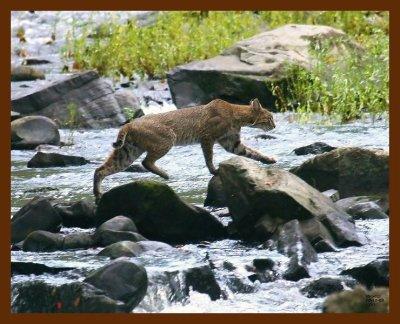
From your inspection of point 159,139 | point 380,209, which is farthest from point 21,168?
point 380,209

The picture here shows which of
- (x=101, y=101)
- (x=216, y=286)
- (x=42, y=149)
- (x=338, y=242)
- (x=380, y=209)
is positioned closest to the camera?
(x=216, y=286)

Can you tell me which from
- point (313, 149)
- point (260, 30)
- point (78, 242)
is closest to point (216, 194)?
point (78, 242)

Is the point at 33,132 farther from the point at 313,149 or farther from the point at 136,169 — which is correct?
the point at 313,149

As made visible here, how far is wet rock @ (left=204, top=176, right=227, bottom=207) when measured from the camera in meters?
13.5

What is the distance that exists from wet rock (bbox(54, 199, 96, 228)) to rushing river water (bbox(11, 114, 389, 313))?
3.46ft

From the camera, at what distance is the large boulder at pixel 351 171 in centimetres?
1354

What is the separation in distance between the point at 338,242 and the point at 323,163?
192 cm

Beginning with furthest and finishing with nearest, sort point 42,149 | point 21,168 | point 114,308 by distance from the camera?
point 42,149, point 21,168, point 114,308

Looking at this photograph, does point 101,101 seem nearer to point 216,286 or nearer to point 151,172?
point 151,172

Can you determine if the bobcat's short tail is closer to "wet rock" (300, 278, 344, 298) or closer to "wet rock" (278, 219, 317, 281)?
"wet rock" (278, 219, 317, 281)

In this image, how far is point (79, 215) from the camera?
12.9 m

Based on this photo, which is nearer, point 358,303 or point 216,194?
point 358,303

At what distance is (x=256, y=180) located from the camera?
12.2m

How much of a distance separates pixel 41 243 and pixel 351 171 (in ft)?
12.8
